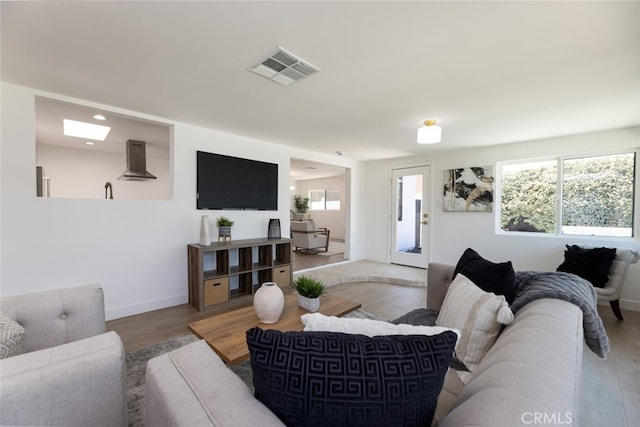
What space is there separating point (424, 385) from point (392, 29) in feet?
5.68

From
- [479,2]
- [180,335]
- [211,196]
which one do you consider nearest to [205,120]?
[211,196]

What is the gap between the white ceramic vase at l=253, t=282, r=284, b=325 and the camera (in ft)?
5.60

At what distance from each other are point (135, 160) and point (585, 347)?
5816 mm

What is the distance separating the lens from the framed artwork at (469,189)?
170 inches

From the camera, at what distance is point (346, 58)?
1.84 meters

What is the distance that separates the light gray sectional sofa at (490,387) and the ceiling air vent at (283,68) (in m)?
1.77

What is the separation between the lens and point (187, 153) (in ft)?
11.0

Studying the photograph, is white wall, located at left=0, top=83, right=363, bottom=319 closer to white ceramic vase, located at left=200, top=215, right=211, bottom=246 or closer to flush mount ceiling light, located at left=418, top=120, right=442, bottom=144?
white ceramic vase, located at left=200, top=215, right=211, bottom=246

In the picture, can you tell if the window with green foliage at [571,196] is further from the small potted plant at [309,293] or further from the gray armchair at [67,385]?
the gray armchair at [67,385]

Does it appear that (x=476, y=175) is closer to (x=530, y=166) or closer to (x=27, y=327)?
(x=530, y=166)

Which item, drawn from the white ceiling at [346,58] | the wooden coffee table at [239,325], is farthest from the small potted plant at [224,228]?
the wooden coffee table at [239,325]

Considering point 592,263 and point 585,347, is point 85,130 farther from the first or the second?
point 592,263

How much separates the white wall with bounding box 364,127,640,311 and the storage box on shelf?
8.28 ft

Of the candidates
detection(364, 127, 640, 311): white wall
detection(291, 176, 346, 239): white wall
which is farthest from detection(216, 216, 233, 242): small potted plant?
detection(291, 176, 346, 239): white wall
